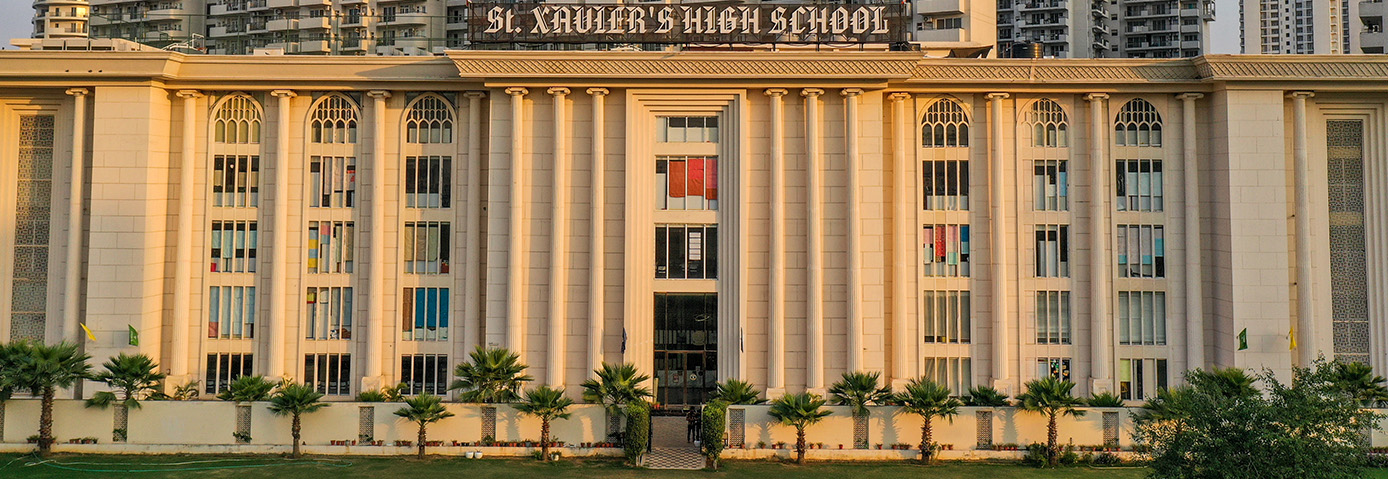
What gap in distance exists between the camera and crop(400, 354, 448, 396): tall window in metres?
45.3

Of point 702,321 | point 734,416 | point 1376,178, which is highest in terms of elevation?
point 1376,178

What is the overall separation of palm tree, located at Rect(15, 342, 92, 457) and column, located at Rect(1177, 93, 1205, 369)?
1752 inches

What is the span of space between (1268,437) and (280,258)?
37710mm

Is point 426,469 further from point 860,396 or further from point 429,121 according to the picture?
point 860,396

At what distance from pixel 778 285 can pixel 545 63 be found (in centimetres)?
1353

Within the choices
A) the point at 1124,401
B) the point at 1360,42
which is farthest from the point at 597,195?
the point at 1360,42

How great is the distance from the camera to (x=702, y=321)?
44.8 meters

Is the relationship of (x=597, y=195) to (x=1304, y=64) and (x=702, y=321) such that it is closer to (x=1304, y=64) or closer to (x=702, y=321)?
(x=702, y=321)

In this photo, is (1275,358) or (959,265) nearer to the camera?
(1275,358)

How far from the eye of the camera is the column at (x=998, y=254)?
44656 millimetres

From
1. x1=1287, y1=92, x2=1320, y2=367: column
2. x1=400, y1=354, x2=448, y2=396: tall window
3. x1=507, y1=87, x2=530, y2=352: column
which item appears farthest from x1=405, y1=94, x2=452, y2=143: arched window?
x1=1287, y1=92, x2=1320, y2=367: column

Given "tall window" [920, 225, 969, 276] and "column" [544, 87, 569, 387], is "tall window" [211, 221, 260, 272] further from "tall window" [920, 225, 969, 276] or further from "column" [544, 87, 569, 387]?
"tall window" [920, 225, 969, 276]

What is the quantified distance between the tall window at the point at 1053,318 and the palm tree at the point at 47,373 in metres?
38.6

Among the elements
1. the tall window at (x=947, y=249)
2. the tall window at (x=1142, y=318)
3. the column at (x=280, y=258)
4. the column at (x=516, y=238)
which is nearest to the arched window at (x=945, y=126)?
the tall window at (x=947, y=249)
